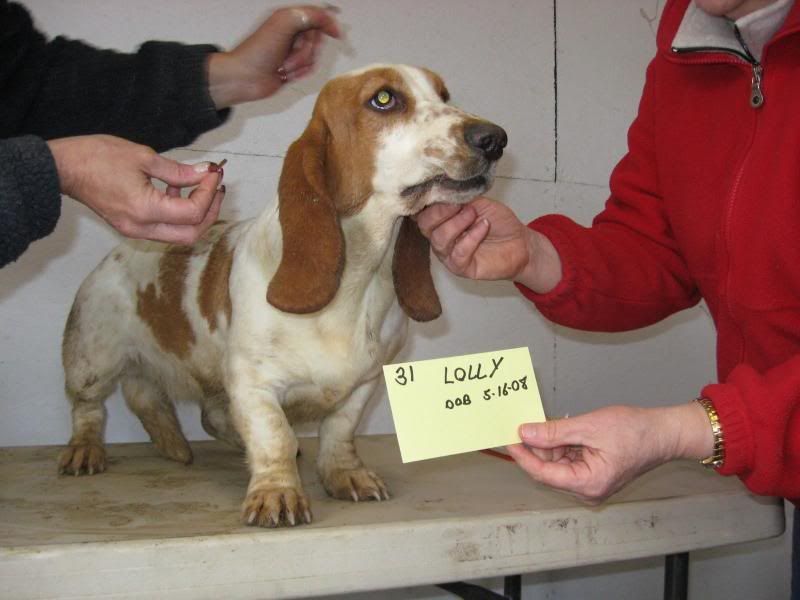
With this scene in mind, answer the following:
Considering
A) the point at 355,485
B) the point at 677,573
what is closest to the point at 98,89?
the point at 355,485

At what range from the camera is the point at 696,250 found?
4.23 feet

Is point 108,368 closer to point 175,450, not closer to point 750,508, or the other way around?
point 175,450

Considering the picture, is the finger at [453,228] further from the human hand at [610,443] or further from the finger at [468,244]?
the human hand at [610,443]

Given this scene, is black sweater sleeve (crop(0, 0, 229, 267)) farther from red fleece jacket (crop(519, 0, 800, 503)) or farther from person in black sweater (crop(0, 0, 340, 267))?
red fleece jacket (crop(519, 0, 800, 503))

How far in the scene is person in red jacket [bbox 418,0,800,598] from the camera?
0.95 metres

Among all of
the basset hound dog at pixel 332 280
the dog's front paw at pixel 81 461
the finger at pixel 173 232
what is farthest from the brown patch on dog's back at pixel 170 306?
the finger at pixel 173 232

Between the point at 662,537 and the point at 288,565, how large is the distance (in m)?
0.62

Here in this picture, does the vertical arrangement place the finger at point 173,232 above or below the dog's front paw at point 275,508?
above

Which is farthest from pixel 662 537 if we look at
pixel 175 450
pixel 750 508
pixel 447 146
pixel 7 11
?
pixel 7 11

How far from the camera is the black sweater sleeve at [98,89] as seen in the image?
155 cm

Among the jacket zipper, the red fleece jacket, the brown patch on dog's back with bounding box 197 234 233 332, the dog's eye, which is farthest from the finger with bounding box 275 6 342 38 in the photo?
the jacket zipper

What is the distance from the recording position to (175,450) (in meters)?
1.81

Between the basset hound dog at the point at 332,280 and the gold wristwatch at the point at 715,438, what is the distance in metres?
0.53

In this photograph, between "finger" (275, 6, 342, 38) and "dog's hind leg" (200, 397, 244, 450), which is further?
"dog's hind leg" (200, 397, 244, 450)
